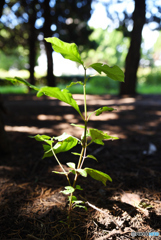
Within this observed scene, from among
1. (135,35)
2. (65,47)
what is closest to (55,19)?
(135,35)

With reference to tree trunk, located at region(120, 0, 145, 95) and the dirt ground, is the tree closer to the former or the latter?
tree trunk, located at region(120, 0, 145, 95)

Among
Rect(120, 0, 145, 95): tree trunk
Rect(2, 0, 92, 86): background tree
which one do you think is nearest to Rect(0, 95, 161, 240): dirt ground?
Rect(120, 0, 145, 95): tree trunk

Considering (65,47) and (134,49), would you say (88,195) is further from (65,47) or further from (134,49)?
(134,49)

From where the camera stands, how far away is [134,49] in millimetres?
7711

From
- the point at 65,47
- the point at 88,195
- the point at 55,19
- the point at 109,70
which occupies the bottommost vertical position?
the point at 88,195

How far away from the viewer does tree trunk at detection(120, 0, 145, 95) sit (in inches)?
293

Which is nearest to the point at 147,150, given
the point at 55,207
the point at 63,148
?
the point at 55,207

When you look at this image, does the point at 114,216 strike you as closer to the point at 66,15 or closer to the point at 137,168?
the point at 137,168

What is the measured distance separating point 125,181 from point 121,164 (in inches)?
13.4

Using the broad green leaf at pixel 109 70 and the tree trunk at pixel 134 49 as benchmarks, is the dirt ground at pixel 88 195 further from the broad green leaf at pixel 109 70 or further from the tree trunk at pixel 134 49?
the tree trunk at pixel 134 49

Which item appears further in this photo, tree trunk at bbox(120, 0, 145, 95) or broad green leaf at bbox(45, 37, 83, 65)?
tree trunk at bbox(120, 0, 145, 95)

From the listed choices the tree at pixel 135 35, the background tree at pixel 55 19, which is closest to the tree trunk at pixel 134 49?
the tree at pixel 135 35

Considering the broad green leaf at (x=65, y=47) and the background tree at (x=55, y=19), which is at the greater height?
the background tree at (x=55, y=19)

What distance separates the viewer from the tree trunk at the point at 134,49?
24.4 ft
